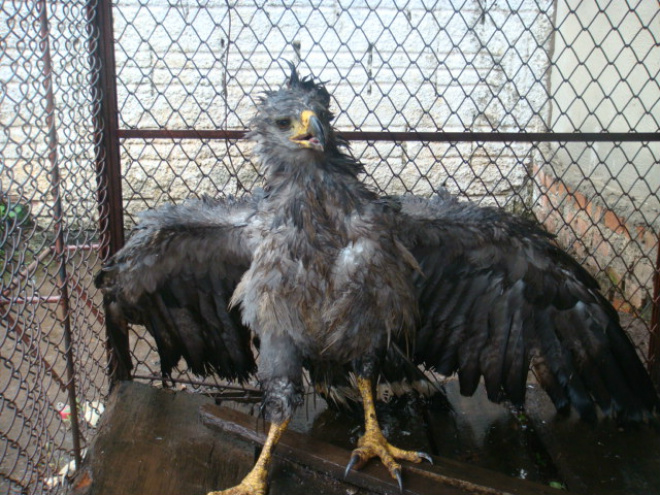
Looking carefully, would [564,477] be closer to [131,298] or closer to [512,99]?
[131,298]

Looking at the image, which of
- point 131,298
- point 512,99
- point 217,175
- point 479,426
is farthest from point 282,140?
point 512,99

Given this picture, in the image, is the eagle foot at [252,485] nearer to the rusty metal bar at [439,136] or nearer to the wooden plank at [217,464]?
the wooden plank at [217,464]

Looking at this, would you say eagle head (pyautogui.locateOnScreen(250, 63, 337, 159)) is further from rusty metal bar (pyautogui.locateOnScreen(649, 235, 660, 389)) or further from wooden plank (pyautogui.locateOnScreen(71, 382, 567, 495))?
rusty metal bar (pyautogui.locateOnScreen(649, 235, 660, 389))

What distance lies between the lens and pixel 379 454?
2545 mm

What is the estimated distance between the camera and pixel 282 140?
95.5 inches

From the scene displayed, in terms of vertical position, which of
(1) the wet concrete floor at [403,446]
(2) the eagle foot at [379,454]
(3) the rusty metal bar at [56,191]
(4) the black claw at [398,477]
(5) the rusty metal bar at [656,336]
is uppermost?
(3) the rusty metal bar at [56,191]

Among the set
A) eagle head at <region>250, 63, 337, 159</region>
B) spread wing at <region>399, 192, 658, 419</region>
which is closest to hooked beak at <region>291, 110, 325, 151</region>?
eagle head at <region>250, 63, 337, 159</region>

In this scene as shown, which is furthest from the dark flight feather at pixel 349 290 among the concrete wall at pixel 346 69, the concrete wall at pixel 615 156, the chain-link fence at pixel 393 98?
the concrete wall at pixel 346 69

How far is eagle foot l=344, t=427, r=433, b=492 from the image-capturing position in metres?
2.47

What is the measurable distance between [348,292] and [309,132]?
0.63 metres

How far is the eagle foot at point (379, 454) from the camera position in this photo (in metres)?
2.47

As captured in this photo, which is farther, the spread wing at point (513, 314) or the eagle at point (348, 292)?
the spread wing at point (513, 314)

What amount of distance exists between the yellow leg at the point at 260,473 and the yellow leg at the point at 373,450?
12.2 inches

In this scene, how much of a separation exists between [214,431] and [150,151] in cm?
378
